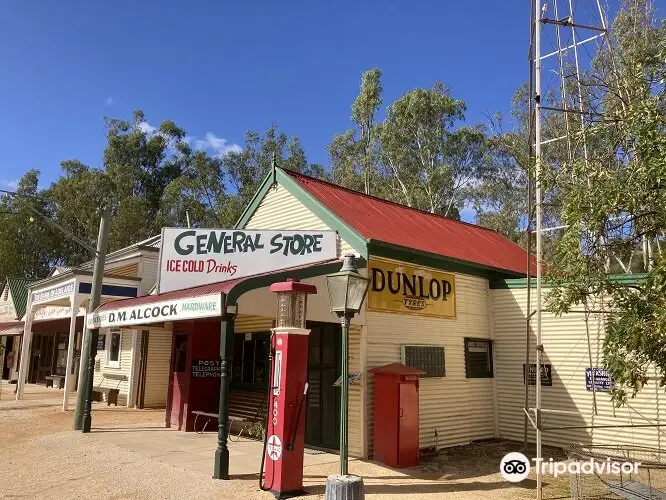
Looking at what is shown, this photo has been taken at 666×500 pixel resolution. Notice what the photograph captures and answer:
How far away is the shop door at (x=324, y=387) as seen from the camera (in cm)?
1055

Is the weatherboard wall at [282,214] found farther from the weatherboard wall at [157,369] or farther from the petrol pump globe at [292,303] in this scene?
the weatherboard wall at [157,369]

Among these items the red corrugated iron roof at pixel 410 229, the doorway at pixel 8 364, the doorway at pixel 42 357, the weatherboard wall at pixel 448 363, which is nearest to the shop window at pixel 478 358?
the weatherboard wall at pixel 448 363

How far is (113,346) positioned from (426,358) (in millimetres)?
12990

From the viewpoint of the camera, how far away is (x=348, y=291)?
671cm

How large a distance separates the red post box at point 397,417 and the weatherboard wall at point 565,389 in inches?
98.3

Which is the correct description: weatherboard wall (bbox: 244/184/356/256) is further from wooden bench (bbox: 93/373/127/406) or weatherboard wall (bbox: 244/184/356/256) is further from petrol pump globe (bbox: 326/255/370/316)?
wooden bench (bbox: 93/373/127/406)

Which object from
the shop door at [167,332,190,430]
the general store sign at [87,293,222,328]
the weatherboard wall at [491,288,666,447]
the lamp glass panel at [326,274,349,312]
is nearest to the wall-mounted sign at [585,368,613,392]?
the weatherboard wall at [491,288,666,447]

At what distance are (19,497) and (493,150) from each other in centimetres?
3125

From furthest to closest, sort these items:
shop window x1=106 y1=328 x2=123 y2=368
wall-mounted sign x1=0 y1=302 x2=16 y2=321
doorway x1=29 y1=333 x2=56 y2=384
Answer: wall-mounted sign x1=0 y1=302 x2=16 y2=321 → doorway x1=29 y1=333 x2=56 y2=384 → shop window x1=106 y1=328 x2=123 y2=368

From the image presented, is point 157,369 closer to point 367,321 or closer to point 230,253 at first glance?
point 230,253

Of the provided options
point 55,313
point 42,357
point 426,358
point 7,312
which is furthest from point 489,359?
point 7,312

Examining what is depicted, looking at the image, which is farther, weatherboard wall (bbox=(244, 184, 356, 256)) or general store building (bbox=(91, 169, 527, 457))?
weatherboard wall (bbox=(244, 184, 356, 256))

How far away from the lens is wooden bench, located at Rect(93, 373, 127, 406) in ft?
59.3

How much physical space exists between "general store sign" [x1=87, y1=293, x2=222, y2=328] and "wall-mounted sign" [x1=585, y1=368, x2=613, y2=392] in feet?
23.6
